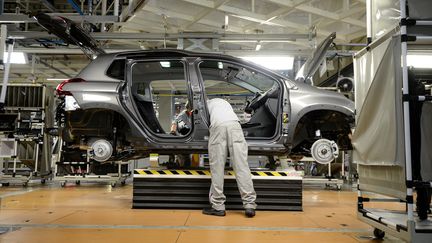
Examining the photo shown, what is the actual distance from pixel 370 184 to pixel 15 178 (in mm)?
7200

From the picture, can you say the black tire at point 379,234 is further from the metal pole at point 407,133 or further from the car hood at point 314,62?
the car hood at point 314,62

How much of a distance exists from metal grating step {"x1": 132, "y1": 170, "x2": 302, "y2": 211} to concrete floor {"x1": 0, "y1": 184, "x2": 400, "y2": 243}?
166 millimetres

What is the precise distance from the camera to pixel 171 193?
405 centimetres

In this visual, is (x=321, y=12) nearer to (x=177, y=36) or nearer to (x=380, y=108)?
(x=177, y=36)

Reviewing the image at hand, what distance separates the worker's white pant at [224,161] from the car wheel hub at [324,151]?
0.98 m

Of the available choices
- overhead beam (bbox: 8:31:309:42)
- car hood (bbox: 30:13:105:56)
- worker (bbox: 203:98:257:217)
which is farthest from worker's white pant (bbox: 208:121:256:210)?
overhead beam (bbox: 8:31:309:42)

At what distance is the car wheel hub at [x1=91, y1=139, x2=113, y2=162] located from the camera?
13.3ft

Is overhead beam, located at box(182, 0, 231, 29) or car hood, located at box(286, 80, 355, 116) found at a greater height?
overhead beam, located at box(182, 0, 231, 29)

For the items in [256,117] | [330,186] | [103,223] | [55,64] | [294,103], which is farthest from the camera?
[55,64]

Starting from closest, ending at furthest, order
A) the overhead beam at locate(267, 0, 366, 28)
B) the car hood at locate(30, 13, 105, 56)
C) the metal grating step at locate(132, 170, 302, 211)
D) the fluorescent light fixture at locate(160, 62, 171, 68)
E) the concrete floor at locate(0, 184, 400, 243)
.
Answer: the concrete floor at locate(0, 184, 400, 243)
the car hood at locate(30, 13, 105, 56)
the metal grating step at locate(132, 170, 302, 211)
the fluorescent light fixture at locate(160, 62, 171, 68)
the overhead beam at locate(267, 0, 366, 28)

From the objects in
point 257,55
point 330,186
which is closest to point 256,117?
point 257,55

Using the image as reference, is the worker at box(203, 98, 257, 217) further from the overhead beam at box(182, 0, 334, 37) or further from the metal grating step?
the overhead beam at box(182, 0, 334, 37)

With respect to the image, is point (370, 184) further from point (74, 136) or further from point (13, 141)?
point (13, 141)

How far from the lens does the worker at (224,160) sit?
143 inches
